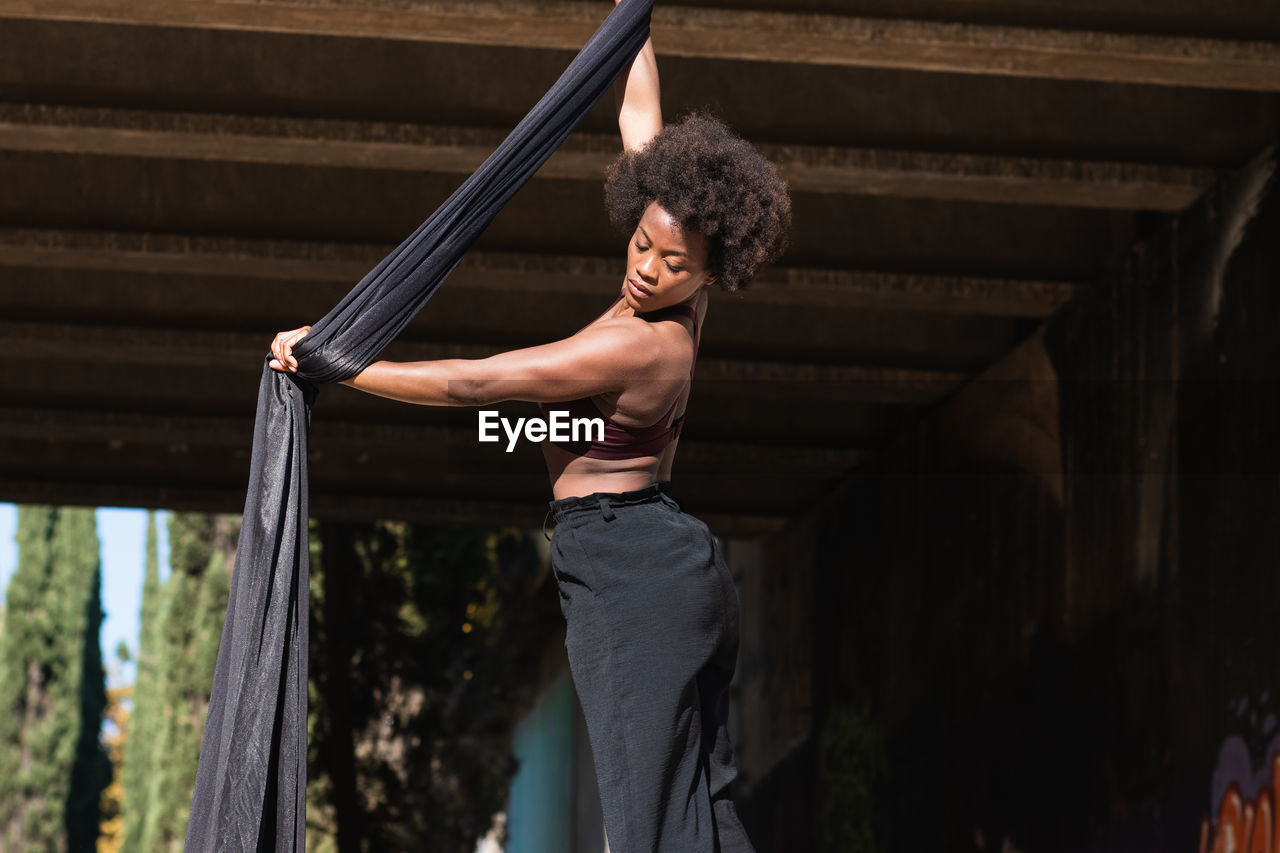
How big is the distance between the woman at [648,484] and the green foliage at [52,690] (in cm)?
2270

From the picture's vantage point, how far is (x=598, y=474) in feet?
11.2

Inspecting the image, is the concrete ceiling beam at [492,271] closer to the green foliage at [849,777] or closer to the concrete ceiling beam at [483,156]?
the concrete ceiling beam at [483,156]

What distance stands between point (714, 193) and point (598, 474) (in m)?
0.64

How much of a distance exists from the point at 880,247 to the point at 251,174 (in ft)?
11.4

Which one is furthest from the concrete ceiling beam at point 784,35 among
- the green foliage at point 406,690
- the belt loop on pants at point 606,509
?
the green foliage at point 406,690

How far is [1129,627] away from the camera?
8344mm

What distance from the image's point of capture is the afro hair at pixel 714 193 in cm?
335

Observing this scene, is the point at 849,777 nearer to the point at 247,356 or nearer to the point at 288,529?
the point at 247,356

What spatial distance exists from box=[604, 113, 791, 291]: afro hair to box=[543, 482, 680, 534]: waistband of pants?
476 millimetres

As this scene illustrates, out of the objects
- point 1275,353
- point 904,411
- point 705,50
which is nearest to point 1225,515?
point 1275,353

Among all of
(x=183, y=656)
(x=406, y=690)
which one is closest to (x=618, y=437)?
(x=406, y=690)

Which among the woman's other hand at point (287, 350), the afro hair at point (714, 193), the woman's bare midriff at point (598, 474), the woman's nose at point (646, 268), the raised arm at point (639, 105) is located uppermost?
the raised arm at point (639, 105)

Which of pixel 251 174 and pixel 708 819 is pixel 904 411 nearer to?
pixel 251 174

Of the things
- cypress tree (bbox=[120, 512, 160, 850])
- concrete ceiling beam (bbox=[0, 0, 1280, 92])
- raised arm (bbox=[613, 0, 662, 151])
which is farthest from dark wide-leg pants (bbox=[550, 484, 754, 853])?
cypress tree (bbox=[120, 512, 160, 850])
